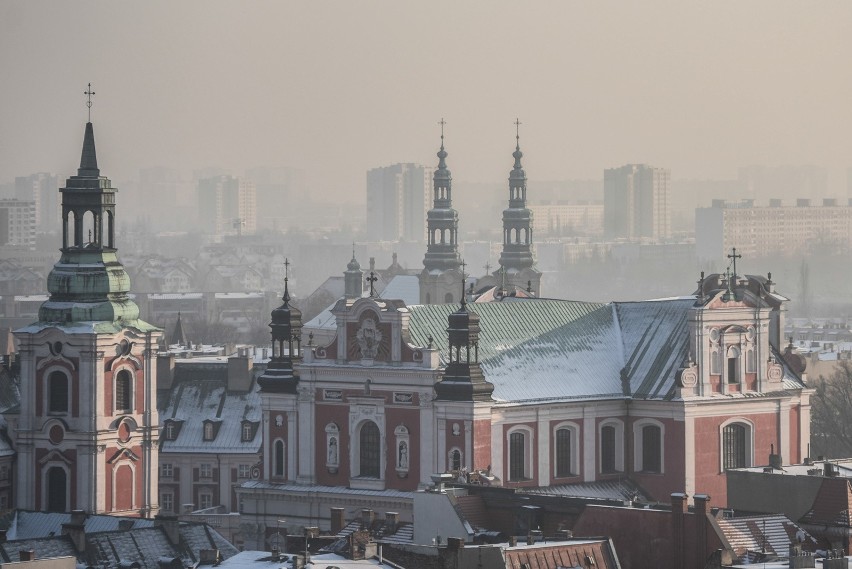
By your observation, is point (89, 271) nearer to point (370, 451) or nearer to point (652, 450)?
point (370, 451)

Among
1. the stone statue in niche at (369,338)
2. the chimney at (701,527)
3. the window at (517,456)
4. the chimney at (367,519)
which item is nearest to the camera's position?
the chimney at (701,527)

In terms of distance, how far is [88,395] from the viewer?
294ft

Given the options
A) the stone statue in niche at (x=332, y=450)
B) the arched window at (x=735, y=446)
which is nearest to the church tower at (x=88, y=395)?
the stone statue in niche at (x=332, y=450)

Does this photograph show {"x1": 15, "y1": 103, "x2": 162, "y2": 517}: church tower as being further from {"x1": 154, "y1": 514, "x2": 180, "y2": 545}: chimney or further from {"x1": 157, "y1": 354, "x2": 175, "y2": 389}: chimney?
{"x1": 154, "y1": 514, "x2": 180, "y2": 545}: chimney

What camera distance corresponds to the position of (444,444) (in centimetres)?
8494

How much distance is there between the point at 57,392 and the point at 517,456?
13.6m

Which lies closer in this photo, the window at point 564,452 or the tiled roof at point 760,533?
the tiled roof at point 760,533

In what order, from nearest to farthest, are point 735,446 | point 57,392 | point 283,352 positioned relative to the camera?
1. point 735,446
2. point 57,392
3. point 283,352

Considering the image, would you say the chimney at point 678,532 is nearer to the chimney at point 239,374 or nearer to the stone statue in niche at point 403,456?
the stone statue in niche at point 403,456

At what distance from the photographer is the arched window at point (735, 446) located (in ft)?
289

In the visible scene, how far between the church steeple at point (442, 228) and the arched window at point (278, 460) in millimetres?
59021

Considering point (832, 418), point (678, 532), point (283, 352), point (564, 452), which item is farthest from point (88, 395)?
point (832, 418)

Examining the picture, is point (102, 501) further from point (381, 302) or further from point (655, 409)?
point (655, 409)

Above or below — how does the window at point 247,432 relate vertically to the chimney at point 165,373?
below
